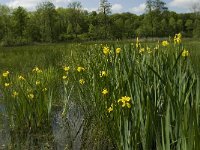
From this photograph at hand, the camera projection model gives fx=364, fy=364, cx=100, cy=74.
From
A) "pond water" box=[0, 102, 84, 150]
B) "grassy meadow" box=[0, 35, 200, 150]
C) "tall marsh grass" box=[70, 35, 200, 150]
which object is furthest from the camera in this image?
"pond water" box=[0, 102, 84, 150]

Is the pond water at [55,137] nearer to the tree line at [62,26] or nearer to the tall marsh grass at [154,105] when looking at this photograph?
the tall marsh grass at [154,105]

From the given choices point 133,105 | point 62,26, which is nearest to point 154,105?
point 133,105

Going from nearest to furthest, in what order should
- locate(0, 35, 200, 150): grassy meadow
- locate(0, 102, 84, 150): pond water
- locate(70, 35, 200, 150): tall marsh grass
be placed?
1. locate(70, 35, 200, 150): tall marsh grass
2. locate(0, 35, 200, 150): grassy meadow
3. locate(0, 102, 84, 150): pond water

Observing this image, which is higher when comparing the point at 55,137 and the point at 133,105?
the point at 133,105

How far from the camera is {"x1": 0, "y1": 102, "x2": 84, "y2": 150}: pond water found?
4297 millimetres

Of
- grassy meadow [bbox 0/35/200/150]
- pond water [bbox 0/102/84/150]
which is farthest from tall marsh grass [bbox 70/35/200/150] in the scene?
pond water [bbox 0/102/84/150]

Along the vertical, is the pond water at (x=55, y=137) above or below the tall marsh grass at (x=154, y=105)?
below

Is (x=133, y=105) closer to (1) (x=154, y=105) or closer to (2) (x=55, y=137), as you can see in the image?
(1) (x=154, y=105)

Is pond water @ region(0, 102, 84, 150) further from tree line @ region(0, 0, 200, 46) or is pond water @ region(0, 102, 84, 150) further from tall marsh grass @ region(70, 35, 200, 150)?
tree line @ region(0, 0, 200, 46)

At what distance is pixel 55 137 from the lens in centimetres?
464

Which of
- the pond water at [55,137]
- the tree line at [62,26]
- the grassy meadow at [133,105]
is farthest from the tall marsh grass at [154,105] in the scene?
the tree line at [62,26]

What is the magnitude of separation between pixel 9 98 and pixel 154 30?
6621 centimetres

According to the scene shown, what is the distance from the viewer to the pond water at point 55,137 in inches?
169

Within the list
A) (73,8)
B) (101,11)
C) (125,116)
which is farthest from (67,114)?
(73,8)
